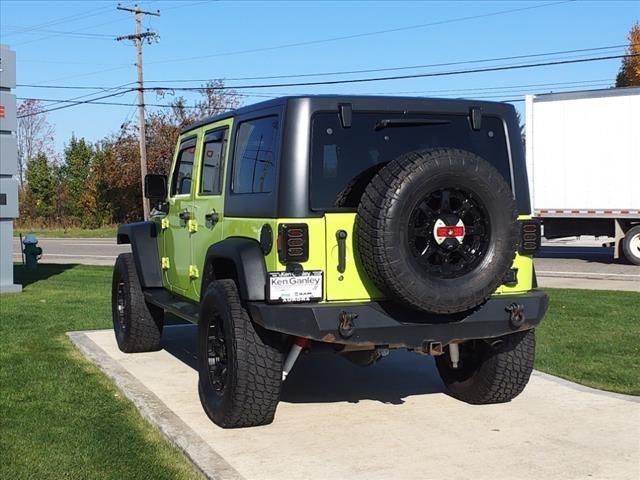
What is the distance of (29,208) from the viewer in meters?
53.3

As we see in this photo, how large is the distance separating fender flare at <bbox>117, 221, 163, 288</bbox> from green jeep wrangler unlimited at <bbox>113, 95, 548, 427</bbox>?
1.84m

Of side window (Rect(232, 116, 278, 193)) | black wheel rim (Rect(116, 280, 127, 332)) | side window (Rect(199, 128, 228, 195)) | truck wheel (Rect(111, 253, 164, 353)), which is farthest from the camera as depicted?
black wheel rim (Rect(116, 280, 127, 332))

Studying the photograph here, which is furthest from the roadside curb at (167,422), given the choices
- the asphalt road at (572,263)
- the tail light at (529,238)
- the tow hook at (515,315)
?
the asphalt road at (572,263)

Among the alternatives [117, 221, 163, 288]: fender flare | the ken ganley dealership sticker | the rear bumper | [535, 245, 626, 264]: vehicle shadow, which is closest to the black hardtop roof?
the ken ganley dealership sticker

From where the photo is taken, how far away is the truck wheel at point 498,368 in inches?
223

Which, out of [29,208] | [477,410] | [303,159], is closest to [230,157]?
[303,159]

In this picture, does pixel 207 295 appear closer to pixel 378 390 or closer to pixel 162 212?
pixel 378 390

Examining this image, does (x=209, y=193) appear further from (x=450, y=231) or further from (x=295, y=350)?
(x=450, y=231)

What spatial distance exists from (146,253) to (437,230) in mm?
3749

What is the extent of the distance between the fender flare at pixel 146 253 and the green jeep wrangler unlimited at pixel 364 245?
1.84 metres

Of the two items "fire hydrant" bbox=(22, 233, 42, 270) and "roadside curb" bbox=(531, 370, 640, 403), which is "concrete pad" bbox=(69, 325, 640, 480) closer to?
"roadside curb" bbox=(531, 370, 640, 403)

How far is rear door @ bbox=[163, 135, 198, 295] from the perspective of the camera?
6.61 m

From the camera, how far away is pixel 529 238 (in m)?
5.34

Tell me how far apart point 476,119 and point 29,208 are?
52084 mm
